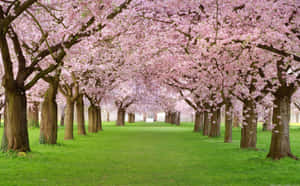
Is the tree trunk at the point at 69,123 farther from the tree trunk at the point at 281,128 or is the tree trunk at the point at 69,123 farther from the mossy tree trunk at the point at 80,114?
the tree trunk at the point at 281,128

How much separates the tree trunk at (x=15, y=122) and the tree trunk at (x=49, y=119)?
22.7 ft

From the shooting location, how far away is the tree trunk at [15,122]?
1781 cm

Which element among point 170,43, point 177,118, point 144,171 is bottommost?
point 177,118

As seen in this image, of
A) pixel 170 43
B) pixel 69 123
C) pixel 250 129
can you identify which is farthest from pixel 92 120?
pixel 250 129

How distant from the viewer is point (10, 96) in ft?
58.7

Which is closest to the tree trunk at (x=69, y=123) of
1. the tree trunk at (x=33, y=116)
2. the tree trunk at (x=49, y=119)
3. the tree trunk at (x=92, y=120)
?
the tree trunk at (x=49, y=119)

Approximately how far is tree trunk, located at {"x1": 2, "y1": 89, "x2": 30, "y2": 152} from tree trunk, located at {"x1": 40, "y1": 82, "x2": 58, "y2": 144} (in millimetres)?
6929

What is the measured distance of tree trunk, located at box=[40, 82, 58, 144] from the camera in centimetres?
2517

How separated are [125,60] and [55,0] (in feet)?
61.1

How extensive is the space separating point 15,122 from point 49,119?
24.8ft

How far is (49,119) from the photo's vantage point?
2538cm

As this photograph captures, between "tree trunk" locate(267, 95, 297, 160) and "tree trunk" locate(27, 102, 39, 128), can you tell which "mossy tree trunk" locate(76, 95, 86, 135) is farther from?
"tree trunk" locate(267, 95, 297, 160)

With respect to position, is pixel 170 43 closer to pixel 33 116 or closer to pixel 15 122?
pixel 15 122

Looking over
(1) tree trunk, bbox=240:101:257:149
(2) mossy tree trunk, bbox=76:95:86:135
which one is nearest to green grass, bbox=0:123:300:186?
(1) tree trunk, bbox=240:101:257:149
